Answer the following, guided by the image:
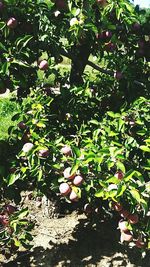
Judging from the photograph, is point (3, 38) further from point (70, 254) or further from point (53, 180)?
point (70, 254)

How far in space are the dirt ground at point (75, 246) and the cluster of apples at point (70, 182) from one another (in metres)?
0.73

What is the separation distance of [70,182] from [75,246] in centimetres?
105

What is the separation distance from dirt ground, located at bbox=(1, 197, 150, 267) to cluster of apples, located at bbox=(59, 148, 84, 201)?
727 mm

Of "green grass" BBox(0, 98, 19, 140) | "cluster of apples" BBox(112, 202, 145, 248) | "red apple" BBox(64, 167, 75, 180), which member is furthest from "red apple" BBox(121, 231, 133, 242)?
"green grass" BBox(0, 98, 19, 140)

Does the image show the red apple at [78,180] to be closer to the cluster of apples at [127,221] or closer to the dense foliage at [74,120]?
the dense foliage at [74,120]

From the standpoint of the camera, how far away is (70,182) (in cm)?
226

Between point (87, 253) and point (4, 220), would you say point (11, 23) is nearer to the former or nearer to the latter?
point (4, 220)

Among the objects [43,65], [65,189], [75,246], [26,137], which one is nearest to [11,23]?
[43,65]

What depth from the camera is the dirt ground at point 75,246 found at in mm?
2951

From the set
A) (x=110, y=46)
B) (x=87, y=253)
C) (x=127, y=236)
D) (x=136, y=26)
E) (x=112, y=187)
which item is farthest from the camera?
(x=87, y=253)

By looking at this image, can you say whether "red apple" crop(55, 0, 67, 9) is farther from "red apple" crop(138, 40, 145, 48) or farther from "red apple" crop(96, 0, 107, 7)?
"red apple" crop(138, 40, 145, 48)

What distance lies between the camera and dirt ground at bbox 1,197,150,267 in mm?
2951

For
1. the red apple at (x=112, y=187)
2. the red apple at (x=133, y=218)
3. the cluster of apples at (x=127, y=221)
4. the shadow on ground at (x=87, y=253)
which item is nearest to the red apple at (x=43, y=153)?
the red apple at (x=112, y=187)

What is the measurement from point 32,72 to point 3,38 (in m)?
0.34
